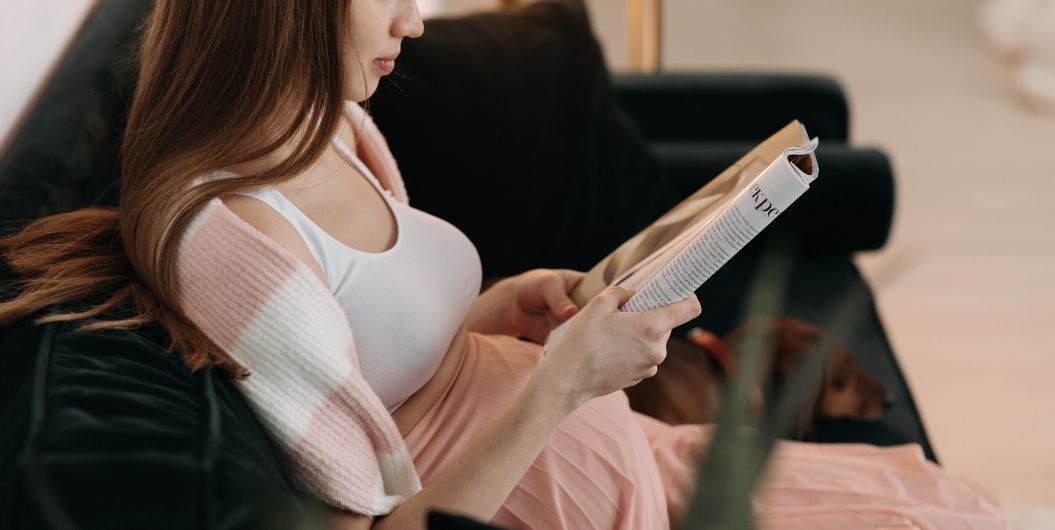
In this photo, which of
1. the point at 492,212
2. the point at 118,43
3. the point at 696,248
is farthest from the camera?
the point at 492,212

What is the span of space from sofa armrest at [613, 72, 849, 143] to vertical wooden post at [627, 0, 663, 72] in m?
0.56

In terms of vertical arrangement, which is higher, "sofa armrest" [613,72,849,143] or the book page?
the book page

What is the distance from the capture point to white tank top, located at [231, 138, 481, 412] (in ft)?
3.47

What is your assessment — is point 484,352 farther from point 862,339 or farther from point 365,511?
point 862,339

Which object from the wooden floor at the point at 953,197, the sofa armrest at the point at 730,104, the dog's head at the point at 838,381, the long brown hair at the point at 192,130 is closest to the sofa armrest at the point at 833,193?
the wooden floor at the point at 953,197

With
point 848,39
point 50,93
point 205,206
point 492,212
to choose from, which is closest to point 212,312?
point 205,206

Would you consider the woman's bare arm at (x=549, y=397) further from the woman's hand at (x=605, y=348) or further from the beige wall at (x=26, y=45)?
the beige wall at (x=26, y=45)

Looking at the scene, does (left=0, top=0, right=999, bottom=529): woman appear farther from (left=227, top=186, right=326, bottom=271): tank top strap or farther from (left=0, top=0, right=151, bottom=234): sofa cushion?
(left=0, top=0, right=151, bottom=234): sofa cushion

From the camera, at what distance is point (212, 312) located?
96 cm

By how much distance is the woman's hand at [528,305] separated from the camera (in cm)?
127

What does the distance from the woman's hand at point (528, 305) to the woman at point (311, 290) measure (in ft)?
0.49

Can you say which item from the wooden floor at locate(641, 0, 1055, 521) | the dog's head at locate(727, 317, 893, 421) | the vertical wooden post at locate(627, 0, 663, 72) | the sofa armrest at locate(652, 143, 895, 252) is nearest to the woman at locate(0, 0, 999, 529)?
the dog's head at locate(727, 317, 893, 421)

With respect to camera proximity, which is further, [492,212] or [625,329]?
[492,212]

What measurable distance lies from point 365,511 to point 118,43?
2.57ft
